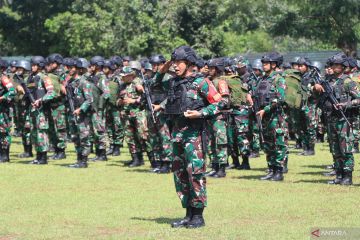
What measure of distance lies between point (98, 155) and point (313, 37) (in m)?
15.8

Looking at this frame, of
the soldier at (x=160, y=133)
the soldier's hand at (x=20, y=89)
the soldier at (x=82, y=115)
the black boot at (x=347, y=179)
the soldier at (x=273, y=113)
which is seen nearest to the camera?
the black boot at (x=347, y=179)

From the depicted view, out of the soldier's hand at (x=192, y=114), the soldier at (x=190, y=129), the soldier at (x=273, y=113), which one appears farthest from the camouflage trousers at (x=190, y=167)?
the soldier at (x=273, y=113)

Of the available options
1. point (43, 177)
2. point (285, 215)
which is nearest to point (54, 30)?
point (43, 177)

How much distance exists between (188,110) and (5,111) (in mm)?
9350

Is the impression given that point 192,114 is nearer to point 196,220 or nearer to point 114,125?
point 196,220

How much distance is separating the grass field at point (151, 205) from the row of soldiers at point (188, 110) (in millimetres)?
503

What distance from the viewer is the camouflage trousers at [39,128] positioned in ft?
61.6

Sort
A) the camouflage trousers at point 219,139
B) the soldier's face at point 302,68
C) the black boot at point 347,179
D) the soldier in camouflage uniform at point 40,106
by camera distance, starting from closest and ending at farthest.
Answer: the black boot at point 347,179 → the camouflage trousers at point 219,139 → the soldier in camouflage uniform at point 40,106 → the soldier's face at point 302,68

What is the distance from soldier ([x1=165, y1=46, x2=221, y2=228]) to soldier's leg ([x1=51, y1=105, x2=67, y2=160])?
907cm

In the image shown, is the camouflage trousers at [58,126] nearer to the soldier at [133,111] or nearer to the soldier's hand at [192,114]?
the soldier at [133,111]

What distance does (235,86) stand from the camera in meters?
17.2

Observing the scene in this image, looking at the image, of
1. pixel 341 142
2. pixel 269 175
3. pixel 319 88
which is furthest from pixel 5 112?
pixel 341 142

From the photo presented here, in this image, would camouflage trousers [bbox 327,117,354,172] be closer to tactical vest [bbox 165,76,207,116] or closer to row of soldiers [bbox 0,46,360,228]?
row of soldiers [bbox 0,46,360,228]

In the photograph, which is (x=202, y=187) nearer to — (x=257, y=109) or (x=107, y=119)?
(x=257, y=109)
